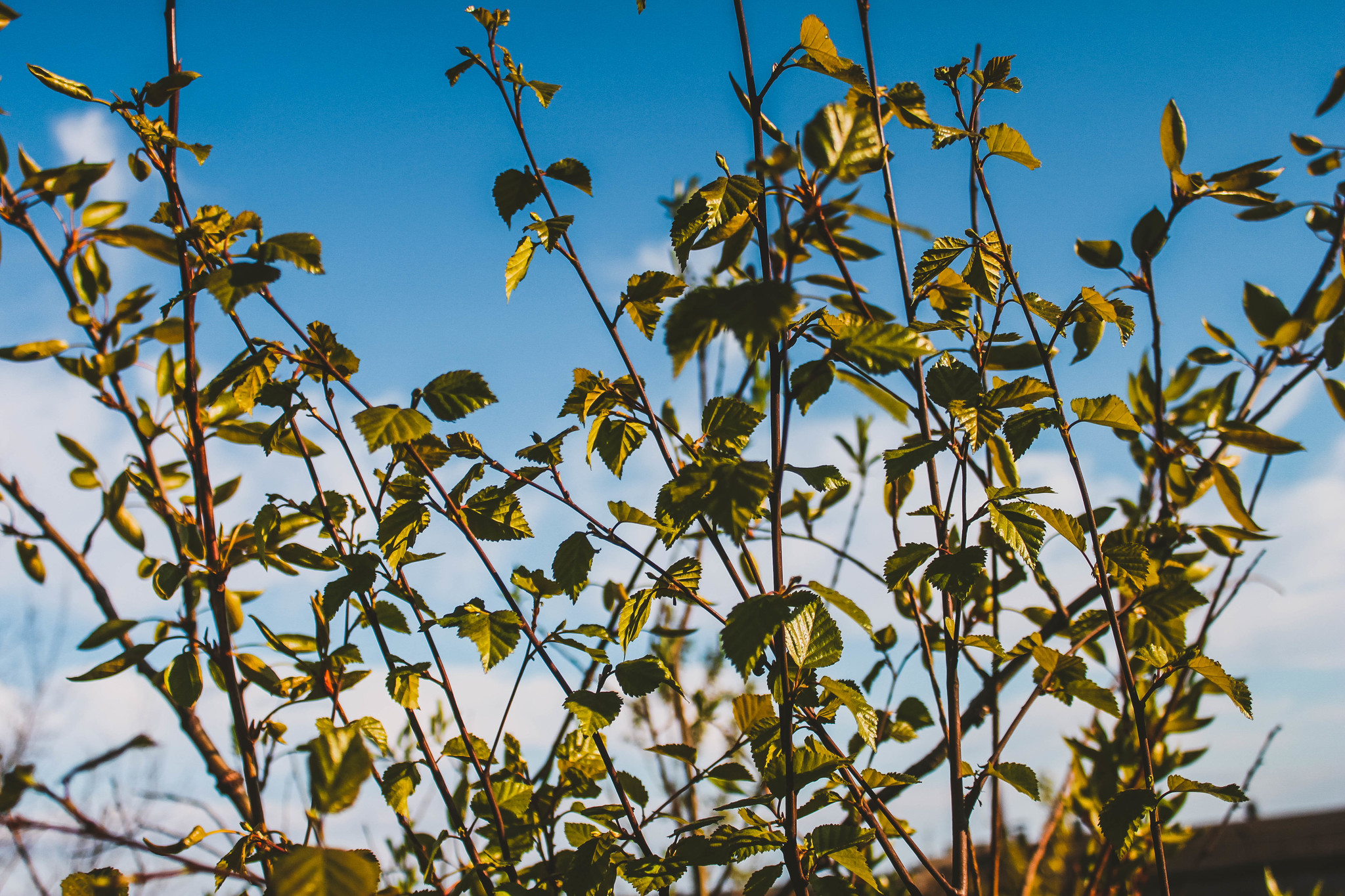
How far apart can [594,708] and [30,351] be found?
119 centimetres

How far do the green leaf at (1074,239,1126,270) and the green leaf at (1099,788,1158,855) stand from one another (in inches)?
27.6

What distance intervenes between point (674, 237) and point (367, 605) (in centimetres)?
66

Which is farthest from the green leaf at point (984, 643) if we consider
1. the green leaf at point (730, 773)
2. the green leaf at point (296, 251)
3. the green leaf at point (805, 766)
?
the green leaf at point (296, 251)

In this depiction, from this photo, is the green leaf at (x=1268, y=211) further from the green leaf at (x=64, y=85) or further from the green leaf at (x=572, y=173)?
the green leaf at (x=64, y=85)

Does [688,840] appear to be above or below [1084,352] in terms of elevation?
below

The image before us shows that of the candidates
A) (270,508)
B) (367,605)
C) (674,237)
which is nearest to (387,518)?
(367,605)

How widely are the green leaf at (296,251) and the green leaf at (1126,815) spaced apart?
116 centimetres

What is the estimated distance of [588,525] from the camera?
983mm

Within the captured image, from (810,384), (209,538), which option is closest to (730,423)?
(810,384)

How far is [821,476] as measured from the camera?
847 millimetres

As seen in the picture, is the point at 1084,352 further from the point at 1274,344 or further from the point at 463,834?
the point at 463,834

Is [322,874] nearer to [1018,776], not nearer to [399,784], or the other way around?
[399,784]

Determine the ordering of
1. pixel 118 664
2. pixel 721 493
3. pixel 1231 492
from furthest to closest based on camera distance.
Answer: pixel 118 664, pixel 1231 492, pixel 721 493

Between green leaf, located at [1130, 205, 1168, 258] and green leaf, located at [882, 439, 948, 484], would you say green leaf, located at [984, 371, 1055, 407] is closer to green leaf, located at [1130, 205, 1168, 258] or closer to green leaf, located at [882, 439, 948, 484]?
green leaf, located at [882, 439, 948, 484]
